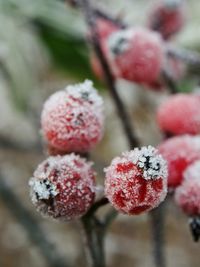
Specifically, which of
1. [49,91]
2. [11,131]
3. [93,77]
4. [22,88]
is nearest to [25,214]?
[22,88]

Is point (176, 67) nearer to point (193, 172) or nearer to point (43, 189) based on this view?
point (193, 172)

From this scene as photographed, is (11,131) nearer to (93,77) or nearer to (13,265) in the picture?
(13,265)

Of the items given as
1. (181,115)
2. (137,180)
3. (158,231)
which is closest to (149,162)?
(137,180)

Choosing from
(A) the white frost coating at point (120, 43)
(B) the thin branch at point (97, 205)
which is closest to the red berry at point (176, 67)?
(A) the white frost coating at point (120, 43)

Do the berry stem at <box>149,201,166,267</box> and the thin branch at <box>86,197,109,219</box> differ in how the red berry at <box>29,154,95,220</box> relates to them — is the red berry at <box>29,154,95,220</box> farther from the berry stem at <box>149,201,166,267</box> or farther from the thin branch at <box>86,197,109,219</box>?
the berry stem at <box>149,201,166,267</box>

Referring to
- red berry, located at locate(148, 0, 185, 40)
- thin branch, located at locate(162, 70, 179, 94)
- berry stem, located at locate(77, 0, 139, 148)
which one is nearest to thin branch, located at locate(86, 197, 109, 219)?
berry stem, located at locate(77, 0, 139, 148)

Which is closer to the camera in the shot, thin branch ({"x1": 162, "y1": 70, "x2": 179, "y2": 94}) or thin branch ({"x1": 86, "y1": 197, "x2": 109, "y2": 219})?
thin branch ({"x1": 86, "y1": 197, "x2": 109, "y2": 219})
